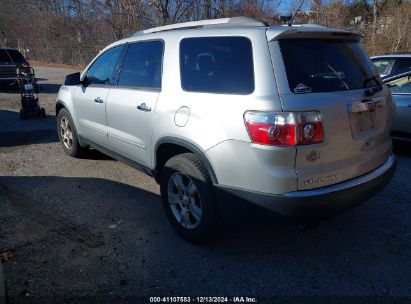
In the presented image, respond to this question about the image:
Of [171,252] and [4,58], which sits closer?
[171,252]

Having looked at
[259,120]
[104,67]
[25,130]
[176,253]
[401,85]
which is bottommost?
[176,253]

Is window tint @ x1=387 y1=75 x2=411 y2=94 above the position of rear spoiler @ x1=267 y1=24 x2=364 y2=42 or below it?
below

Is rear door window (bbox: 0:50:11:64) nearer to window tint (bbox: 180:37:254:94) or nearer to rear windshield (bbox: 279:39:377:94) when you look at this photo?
window tint (bbox: 180:37:254:94)

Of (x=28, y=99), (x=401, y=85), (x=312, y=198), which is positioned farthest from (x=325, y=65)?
(x=28, y=99)

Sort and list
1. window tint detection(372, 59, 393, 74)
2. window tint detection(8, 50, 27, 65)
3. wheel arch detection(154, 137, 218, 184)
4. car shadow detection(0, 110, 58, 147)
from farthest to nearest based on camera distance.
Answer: window tint detection(8, 50, 27, 65)
window tint detection(372, 59, 393, 74)
car shadow detection(0, 110, 58, 147)
wheel arch detection(154, 137, 218, 184)

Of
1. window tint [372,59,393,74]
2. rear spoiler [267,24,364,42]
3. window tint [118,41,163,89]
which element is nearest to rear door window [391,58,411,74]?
window tint [372,59,393,74]

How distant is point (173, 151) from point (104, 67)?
1.90 m

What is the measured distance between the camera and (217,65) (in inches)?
129

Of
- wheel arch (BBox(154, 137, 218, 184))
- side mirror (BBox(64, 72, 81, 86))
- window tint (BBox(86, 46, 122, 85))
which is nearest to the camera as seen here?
wheel arch (BBox(154, 137, 218, 184))

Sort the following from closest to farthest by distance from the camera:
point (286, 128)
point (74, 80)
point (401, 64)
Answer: point (286, 128) < point (74, 80) < point (401, 64)

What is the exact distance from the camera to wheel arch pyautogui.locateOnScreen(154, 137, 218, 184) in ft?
10.5

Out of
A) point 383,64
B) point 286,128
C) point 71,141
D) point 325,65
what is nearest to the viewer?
point 286,128

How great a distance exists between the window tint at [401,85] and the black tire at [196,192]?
438 cm

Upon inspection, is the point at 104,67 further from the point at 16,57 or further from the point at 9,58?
the point at 16,57
